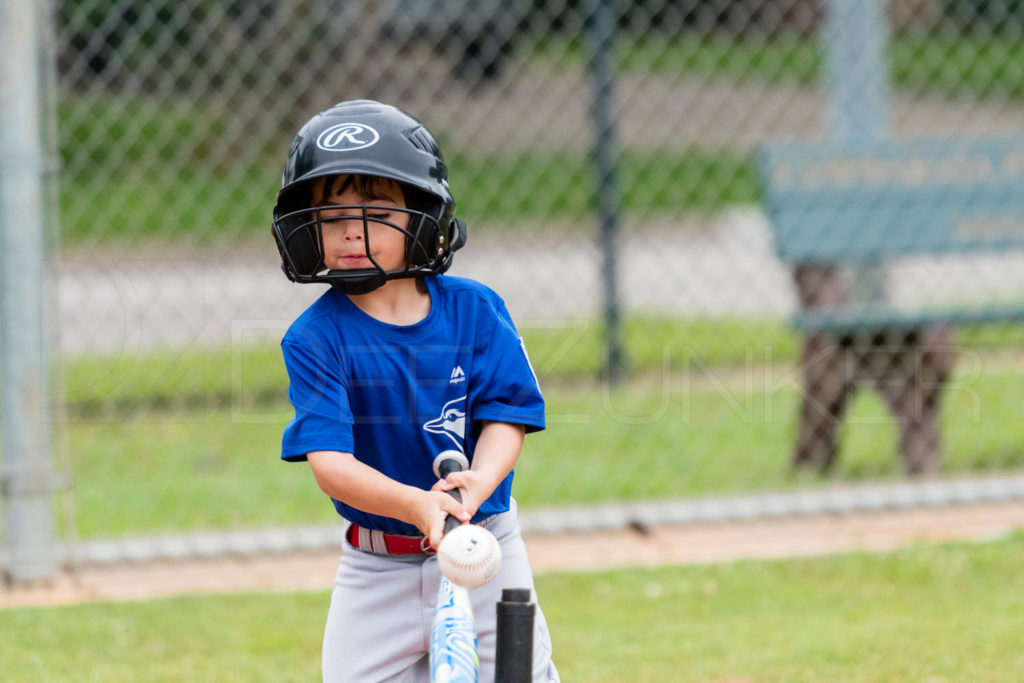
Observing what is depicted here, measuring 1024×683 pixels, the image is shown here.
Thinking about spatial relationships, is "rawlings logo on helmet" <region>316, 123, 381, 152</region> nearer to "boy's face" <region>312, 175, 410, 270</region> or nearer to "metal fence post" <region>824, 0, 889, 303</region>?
"boy's face" <region>312, 175, 410, 270</region>

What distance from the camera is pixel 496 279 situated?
9836mm

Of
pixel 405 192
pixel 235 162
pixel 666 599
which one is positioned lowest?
pixel 666 599

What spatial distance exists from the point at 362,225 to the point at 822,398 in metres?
3.75

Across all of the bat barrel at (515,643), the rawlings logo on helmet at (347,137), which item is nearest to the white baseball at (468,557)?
the bat barrel at (515,643)

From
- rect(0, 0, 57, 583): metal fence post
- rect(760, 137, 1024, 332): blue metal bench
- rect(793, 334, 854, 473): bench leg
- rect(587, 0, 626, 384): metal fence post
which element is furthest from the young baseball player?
rect(587, 0, 626, 384): metal fence post

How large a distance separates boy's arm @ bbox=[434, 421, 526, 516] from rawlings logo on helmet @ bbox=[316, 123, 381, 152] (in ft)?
1.84

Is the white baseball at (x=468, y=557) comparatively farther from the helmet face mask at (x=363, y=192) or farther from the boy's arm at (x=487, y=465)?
the helmet face mask at (x=363, y=192)

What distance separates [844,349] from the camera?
570 cm

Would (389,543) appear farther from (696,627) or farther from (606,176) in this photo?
(606,176)

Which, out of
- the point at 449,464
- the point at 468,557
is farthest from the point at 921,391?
the point at 468,557

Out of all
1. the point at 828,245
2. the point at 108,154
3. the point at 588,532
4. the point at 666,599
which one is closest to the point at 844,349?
the point at 828,245

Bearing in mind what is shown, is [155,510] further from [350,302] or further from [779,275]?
[779,275]

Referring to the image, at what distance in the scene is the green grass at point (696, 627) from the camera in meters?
3.57

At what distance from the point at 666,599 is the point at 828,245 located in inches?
76.2
